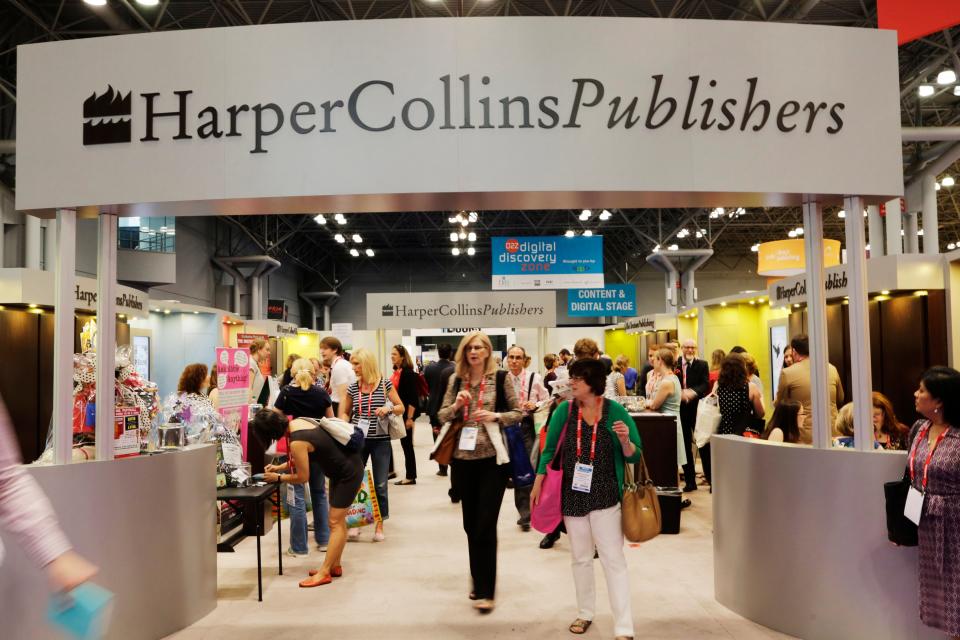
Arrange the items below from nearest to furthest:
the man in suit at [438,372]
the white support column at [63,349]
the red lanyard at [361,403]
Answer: the white support column at [63,349] < the red lanyard at [361,403] < the man in suit at [438,372]

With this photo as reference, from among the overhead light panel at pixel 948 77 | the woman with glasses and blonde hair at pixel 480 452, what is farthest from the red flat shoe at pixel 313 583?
the overhead light panel at pixel 948 77

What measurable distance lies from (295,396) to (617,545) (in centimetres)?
213

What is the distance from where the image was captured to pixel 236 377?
6.18 meters

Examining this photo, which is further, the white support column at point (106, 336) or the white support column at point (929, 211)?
the white support column at point (929, 211)

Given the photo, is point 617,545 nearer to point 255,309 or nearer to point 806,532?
point 806,532

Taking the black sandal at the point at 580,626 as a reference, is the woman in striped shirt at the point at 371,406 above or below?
above

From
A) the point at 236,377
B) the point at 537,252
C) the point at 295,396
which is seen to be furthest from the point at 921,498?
the point at 537,252

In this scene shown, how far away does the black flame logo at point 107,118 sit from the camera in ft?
10.5

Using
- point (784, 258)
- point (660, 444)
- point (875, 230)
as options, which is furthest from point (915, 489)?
point (784, 258)

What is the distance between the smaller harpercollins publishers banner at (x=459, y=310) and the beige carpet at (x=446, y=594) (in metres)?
6.73

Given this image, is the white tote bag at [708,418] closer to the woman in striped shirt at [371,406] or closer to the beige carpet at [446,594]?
the beige carpet at [446,594]

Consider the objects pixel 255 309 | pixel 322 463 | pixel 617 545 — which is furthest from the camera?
pixel 255 309

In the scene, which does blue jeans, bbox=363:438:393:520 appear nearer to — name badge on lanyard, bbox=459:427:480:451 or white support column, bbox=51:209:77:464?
name badge on lanyard, bbox=459:427:480:451

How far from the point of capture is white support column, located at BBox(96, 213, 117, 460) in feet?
10.5
